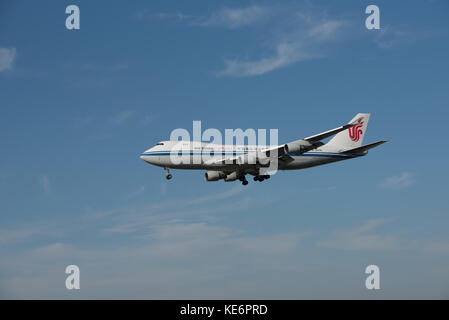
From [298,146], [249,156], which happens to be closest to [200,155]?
[249,156]

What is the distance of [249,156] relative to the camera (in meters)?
70.9

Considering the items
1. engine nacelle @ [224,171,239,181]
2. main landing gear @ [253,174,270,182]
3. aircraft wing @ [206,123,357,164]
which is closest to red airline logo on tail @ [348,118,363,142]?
aircraft wing @ [206,123,357,164]

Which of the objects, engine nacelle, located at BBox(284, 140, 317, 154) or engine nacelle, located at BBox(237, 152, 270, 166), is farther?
engine nacelle, located at BBox(237, 152, 270, 166)

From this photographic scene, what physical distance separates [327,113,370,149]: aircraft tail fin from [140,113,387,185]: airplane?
44.2 inches

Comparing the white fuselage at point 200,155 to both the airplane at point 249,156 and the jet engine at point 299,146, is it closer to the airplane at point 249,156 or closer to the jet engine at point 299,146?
the airplane at point 249,156

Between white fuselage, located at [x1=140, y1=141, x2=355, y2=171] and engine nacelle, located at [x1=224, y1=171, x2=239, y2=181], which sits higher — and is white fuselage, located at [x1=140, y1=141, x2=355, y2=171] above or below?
above

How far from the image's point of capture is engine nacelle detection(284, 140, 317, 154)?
68500 millimetres

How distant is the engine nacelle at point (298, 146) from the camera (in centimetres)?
6850

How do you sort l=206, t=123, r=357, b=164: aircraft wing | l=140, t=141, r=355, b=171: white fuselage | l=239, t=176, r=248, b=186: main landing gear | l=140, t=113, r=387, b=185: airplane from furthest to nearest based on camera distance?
l=239, t=176, r=248, b=186: main landing gear, l=140, t=141, r=355, b=171: white fuselage, l=140, t=113, r=387, b=185: airplane, l=206, t=123, r=357, b=164: aircraft wing

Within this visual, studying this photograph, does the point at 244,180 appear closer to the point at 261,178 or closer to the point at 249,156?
the point at 261,178

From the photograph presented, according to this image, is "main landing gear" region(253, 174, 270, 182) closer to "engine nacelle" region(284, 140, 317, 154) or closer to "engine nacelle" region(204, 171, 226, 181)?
"engine nacelle" region(204, 171, 226, 181)
